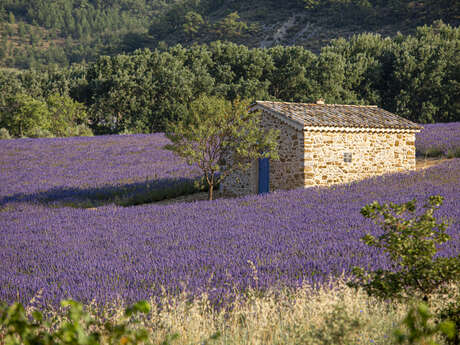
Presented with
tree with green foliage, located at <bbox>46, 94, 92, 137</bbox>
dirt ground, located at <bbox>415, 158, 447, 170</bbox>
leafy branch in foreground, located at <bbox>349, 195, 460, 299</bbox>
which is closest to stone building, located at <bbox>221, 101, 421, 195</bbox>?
dirt ground, located at <bbox>415, 158, 447, 170</bbox>

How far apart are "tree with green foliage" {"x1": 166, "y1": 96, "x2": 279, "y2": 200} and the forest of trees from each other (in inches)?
970

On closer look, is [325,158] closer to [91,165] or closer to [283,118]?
[283,118]

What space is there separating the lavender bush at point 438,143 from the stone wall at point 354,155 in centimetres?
350

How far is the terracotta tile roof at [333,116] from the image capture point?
14985 millimetres

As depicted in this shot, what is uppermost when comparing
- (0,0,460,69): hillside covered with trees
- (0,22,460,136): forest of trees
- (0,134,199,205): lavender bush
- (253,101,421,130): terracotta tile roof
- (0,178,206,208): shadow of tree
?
(0,0,460,69): hillside covered with trees

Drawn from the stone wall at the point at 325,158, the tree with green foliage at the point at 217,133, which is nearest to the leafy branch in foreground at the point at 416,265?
the tree with green foliage at the point at 217,133

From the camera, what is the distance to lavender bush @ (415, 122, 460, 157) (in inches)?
796

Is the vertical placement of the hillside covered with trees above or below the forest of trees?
above

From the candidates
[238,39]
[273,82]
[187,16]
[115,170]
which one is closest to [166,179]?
[115,170]

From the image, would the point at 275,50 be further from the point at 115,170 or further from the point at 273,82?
the point at 115,170

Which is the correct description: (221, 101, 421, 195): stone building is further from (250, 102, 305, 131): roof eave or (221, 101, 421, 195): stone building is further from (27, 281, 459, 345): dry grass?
(27, 281, 459, 345): dry grass

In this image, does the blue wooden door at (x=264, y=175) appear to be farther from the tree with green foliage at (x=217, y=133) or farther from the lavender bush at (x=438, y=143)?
the lavender bush at (x=438, y=143)

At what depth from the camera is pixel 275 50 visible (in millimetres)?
44844

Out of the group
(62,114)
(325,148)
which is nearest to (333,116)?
(325,148)
